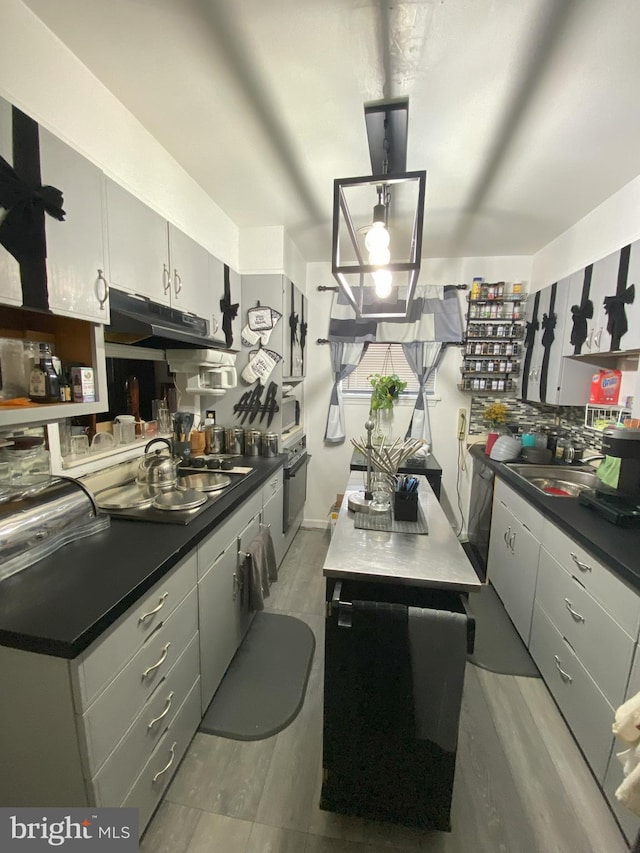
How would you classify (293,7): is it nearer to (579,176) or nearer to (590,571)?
(579,176)

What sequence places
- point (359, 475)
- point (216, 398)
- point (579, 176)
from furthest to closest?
point (216, 398) → point (359, 475) → point (579, 176)

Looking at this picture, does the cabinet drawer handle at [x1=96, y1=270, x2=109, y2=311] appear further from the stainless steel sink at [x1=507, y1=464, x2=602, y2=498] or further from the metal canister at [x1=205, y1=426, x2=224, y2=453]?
the stainless steel sink at [x1=507, y1=464, x2=602, y2=498]

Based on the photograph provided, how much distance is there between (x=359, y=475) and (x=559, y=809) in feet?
5.14

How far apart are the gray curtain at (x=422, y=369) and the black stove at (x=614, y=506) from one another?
5.03 ft

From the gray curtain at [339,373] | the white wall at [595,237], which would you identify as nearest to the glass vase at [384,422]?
the gray curtain at [339,373]

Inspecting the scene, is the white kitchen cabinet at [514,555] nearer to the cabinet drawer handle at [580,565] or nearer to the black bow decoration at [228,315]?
the cabinet drawer handle at [580,565]

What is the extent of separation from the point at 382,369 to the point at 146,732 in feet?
9.71

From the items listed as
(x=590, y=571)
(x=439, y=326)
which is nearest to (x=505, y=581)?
(x=590, y=571)

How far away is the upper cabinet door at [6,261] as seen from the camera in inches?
37.9

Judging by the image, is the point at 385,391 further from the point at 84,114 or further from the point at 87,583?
the point at 87,583

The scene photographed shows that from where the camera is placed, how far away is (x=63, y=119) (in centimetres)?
125

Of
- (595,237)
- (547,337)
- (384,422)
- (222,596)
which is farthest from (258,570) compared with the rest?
(595,237)

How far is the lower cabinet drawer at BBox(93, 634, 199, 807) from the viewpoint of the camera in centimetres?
96

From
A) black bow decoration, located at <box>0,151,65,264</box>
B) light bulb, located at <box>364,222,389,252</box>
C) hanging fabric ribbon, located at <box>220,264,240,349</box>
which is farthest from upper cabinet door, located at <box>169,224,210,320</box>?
light bulb, located at <box>364,222,389,252</box>
